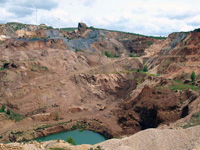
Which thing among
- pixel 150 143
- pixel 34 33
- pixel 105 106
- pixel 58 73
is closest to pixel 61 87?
pixel 58 73

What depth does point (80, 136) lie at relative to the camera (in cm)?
4638

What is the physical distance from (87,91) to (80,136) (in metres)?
23.6

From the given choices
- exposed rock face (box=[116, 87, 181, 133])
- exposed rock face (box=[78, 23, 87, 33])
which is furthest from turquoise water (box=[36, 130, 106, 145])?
exposed rock face (box=[78, 23, 87, 33])

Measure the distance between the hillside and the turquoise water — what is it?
1.34 metres

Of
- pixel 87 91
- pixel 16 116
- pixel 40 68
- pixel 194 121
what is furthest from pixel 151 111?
pixel 40 68

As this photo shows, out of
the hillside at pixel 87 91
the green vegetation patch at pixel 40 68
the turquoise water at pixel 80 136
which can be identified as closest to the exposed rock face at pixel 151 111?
the hillside at pixel 87 91

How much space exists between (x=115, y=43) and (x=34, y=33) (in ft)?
136

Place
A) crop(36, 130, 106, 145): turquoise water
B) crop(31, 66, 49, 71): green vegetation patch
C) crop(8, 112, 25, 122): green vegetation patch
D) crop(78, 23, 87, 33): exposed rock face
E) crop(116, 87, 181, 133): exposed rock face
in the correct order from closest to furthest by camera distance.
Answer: crop(116, 87, 181, 133): exposed rock face
crop(36, 130, 106, 145): turquoise water
crop(8, 112, 25, 122): green vegetation patch
crop(31, 66, 49, 71): green vegetation patch
crop(78, 23, 87, 33): exposed rock face

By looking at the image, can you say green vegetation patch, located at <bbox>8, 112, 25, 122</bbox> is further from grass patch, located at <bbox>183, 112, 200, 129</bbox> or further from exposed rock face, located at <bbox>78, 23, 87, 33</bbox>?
exposed rock face, located at <bbox>78, 23, 87, 33</bbox>

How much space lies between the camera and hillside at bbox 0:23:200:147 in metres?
44.9

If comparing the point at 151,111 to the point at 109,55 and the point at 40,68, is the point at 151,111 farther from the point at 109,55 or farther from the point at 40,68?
the point at 109,55

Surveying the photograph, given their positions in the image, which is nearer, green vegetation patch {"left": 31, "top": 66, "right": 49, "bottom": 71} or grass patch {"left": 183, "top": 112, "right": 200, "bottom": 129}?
grass patch {"left": 183, "top": 112, "right": 200, "bottom": 129}

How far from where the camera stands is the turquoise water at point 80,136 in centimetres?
4391

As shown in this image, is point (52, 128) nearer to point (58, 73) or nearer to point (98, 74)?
point (58, 73)
